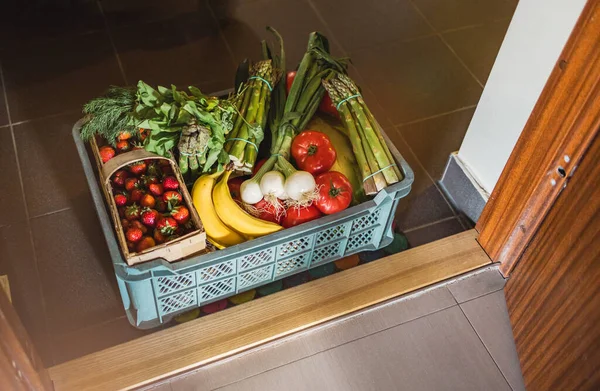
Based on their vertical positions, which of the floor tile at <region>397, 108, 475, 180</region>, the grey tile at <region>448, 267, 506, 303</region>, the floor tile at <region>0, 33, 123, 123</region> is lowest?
the floor tile at <region>0, 33, 123, 123</region>

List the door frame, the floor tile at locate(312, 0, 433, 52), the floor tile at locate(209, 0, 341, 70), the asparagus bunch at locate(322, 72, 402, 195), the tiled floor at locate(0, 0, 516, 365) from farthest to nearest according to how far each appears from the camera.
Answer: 1. the floor tile at locate(312, 0, 433, 52)
2. the floor tile at locate(209, 0, 341, 70)
3. the tiled floor at locate(0, 0, 516, 365)
4. the asparagus bunch at locate(322, 72, 402, 195)
5. the door frame

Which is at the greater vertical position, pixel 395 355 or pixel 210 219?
pixel 210 219

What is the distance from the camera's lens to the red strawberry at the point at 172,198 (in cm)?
164

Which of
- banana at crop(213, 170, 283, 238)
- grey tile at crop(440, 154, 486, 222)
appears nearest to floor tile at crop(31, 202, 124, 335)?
banana at crop(213, 170, 283, 238)

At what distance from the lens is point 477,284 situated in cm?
191

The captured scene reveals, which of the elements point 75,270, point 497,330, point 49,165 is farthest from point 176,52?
point 497,330

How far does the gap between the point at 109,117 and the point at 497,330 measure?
48.7 inches

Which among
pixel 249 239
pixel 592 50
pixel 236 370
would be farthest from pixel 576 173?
pixel 236 370

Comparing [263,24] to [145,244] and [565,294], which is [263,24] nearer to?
[145,244]

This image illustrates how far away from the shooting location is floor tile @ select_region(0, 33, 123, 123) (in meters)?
2.38

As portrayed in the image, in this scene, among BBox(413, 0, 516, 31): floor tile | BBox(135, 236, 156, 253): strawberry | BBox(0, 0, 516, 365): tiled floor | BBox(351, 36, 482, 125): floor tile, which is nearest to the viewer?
BBox(135, 236, 156, 253): strawberry

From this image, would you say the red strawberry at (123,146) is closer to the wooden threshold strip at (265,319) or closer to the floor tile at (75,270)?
the floor tile at (75,270)

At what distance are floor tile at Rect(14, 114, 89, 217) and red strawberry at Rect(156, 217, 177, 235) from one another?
0.62 m

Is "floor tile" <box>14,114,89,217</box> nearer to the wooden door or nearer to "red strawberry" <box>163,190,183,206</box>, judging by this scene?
"red strawberry" <box>163,190,183,206</box>
